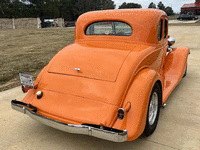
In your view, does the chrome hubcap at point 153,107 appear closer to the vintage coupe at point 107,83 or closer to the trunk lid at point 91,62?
the vintage coupe at point 107,83

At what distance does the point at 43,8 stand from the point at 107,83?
169ft

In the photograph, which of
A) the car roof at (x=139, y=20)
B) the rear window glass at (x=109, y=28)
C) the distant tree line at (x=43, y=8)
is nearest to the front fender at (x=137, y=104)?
the car roof at (x=139, y=20)

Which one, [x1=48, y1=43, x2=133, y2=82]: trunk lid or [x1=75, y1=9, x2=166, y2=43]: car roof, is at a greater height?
[x1=75, y1=9, x2=166, y2=43]: car roof

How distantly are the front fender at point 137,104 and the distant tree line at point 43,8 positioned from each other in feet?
153

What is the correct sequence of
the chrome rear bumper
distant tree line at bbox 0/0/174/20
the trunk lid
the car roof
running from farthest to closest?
distant tree line at bbox 0/0/174/20
the car roof
the trunk lid
the chrome rear bumper

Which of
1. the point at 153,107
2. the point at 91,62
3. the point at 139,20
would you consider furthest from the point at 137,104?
the point at 139,20

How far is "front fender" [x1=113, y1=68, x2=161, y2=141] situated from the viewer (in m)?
2.23

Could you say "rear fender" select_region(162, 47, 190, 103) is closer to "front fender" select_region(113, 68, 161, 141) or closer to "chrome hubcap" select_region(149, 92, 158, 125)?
"chrome hubcap" select_region(149, 92, 158, 125)

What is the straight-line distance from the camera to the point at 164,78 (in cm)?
402

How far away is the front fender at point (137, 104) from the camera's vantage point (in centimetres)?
223

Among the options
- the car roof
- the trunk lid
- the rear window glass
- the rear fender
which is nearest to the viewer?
the trunk lid

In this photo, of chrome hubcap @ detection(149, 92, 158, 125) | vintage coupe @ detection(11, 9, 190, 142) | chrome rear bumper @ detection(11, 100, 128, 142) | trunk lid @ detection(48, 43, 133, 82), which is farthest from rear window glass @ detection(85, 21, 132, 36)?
chrome rear bumper @ detection(11, 100, 128, 142)

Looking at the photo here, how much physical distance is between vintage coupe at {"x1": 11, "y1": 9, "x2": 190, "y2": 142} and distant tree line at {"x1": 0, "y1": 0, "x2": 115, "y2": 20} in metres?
45.5

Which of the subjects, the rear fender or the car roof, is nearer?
the car roof
